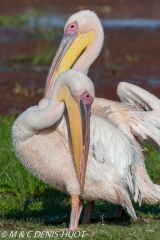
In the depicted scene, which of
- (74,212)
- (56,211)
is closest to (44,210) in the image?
(56,211)

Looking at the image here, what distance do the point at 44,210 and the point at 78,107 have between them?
5.12 ft

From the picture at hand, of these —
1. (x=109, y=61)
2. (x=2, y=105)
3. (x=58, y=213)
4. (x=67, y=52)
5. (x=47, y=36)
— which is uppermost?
(x=47, y=36)

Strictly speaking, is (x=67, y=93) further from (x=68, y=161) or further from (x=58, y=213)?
(x=58, y=213)

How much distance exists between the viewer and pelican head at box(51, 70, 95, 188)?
17.6 feet

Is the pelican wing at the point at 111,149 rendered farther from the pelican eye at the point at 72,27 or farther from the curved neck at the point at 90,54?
the pelican eye at the point at 72,27

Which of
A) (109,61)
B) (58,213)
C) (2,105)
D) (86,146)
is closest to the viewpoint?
(86,146)

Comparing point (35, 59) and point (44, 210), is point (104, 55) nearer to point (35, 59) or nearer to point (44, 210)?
point (35, 59)

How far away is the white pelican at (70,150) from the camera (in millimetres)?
5445

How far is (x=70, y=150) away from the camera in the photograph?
5.62m

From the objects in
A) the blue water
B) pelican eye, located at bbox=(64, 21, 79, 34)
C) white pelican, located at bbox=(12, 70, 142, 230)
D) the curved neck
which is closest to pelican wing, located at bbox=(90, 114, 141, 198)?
white pelican, located at bbox=(12, 70, 142, 230)

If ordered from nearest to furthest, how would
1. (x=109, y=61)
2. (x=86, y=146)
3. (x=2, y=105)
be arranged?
1. (x=86, y=146)
2. (x=2, y=105)
3. (x=109, y=61)

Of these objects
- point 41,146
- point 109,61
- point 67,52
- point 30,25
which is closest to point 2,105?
point 109,61

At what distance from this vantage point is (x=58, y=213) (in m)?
6.54

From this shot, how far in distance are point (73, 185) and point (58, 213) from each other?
1024 millimetres
